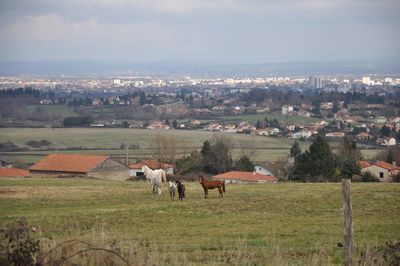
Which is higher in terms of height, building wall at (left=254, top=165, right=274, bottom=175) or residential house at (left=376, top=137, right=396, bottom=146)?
building wall at (left=254, top=165, right=274, bottom=175)

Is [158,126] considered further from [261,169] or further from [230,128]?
[261,169]

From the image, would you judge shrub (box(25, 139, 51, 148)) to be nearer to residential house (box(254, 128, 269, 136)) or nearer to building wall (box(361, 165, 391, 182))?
residential house (box(254, 128, 269, 136))

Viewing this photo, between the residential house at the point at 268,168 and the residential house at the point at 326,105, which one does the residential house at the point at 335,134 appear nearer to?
→ the residential house at the point at 268,168

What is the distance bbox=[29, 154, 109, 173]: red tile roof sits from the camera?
186ft

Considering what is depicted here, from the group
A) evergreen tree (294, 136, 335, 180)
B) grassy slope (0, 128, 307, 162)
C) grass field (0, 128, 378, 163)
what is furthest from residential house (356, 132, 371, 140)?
evergreen tree (294, 136, 335, 180)

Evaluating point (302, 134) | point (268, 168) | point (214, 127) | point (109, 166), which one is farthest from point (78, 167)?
point (214, 127)

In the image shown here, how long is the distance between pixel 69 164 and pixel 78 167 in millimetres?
1067

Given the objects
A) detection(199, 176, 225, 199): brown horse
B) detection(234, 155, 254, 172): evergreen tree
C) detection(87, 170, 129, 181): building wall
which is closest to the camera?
detection(199, 176, 225, 199): brown horse

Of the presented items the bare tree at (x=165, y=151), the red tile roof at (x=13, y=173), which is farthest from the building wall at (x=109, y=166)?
the red tile roof at (x=13, y=173)

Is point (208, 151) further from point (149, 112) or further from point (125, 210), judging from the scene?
point (149, 112)

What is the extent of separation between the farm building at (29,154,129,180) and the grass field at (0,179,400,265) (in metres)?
25.8

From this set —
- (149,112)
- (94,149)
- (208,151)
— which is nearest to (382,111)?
(149,112)

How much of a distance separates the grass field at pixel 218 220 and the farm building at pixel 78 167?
25796mm

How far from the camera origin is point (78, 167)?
186ft
